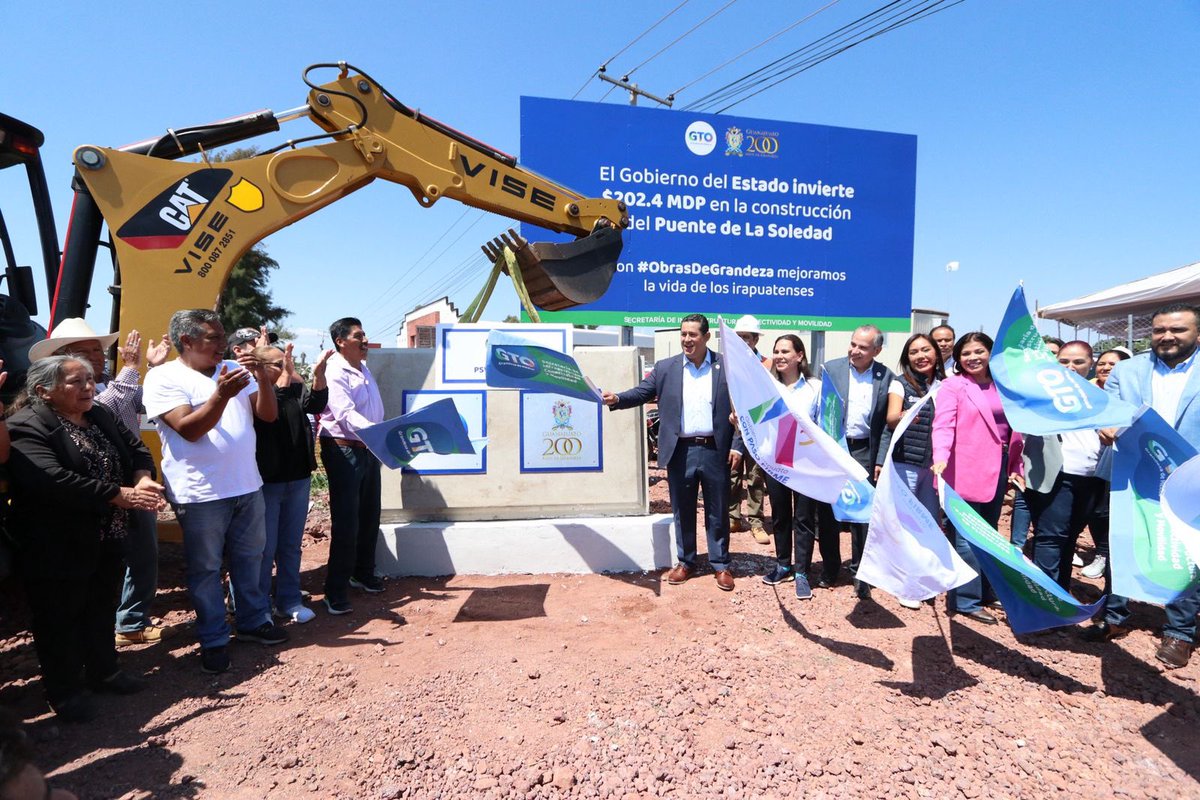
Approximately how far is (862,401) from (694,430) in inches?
47.1

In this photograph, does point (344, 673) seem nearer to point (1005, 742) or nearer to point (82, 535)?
point (82, 535)

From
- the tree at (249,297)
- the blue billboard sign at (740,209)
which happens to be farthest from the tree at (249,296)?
the blue billboard sign at (740,209)

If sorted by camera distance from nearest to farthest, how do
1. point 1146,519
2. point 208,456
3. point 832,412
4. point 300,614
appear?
point 1146,519 → point 208,456 → point 300,614 → point 832,412

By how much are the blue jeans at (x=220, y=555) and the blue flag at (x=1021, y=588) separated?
3.88 m

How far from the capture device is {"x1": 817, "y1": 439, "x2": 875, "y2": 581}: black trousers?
4498 mm

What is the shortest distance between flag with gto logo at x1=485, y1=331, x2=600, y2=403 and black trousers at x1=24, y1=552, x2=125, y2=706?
7.42ft

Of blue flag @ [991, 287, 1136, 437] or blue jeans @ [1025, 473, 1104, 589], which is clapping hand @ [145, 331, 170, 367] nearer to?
blue flag @ [991, 287, 1136, 437]

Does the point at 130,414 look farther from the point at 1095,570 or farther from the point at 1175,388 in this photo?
the point at 1095,570

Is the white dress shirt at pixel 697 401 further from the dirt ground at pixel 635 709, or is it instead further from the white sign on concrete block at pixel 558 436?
the dirt ground at pixel 635 709

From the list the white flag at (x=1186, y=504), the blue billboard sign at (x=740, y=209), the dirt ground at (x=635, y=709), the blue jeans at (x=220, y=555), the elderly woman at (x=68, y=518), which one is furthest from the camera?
the blue billboard sign at (x=740, y=209)

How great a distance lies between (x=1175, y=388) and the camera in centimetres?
355

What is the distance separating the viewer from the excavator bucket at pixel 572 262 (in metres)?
5.94

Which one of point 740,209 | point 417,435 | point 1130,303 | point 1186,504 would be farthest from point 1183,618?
point 1130,303

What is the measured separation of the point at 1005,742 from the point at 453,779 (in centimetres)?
237
